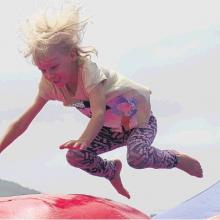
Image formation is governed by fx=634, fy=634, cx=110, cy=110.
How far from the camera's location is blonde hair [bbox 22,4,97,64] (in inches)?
50.7

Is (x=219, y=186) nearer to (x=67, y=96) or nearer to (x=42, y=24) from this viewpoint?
(x=67, y=96)

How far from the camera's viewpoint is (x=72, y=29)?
4.47ft

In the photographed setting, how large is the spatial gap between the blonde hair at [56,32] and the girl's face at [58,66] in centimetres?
1

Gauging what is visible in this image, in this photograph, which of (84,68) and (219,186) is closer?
(84,68)

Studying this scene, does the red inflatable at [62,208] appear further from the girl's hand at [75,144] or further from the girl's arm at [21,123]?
the girl's arm at [21,123]

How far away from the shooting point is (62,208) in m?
0.86

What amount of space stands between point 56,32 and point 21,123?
0.25 m

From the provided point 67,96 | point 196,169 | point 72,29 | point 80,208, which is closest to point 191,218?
point 196,169

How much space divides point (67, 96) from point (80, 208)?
2.00ft

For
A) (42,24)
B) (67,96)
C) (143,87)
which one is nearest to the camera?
(42,24)

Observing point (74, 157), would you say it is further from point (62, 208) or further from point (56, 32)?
point (62, 208)

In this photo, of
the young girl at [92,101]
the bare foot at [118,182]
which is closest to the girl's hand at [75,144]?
the young girl at [92,101]

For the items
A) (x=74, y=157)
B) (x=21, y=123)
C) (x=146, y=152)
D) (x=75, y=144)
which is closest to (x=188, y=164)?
(x=146, y=152)

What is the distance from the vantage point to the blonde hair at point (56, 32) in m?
1.29
